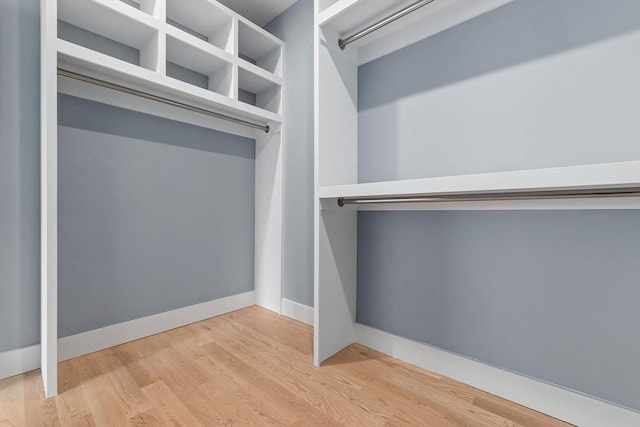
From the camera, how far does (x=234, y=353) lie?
1487 mm

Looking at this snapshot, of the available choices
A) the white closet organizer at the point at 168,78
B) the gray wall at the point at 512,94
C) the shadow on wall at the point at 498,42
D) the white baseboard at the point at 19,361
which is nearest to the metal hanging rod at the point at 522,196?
the gray wall at the point at 512,94

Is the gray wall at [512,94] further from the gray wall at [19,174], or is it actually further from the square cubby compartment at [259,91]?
the gray wall at [19,174]

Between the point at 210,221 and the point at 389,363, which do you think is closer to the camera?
the point at 389,363

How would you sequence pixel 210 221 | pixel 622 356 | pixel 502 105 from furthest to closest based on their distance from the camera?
1. pixel 210 221
2. pixel 502 105
3. pixel 622 356

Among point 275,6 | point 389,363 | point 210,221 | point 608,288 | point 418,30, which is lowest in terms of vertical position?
point 389,363

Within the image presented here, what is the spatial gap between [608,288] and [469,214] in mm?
500

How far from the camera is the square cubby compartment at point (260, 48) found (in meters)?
1.92

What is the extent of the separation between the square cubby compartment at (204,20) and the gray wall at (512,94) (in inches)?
37.6

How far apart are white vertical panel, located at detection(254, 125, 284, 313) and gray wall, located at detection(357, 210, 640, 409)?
2.78 feet

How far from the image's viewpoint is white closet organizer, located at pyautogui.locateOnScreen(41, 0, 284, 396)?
1.13m

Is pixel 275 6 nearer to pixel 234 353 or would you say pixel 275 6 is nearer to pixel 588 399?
pixel 234 353

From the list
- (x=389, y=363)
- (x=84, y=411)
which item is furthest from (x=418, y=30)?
(x=84, y=411)

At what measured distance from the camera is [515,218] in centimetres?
114

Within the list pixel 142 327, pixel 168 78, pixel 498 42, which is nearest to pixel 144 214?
pixel 142 327
